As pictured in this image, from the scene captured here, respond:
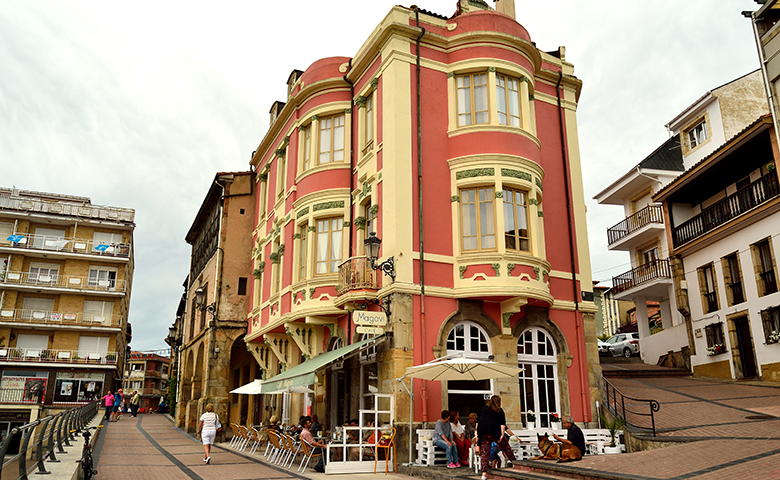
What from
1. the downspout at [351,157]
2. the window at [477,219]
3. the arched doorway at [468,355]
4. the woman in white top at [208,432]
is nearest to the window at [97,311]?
the woman in white top at [208,432]

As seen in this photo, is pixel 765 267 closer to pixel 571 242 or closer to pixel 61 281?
pixel 571 242

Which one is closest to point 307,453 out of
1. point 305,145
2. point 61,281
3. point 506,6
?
point 305,145

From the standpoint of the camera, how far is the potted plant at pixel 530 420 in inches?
625

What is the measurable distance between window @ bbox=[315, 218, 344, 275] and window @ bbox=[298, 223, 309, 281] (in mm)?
510

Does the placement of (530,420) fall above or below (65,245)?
below

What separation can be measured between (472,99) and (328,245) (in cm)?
618

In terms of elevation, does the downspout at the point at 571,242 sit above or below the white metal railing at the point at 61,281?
below

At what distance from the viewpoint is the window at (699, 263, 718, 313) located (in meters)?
25.2

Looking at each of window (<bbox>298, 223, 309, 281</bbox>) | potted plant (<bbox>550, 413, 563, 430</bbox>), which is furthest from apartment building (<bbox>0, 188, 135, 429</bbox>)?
potted plant (<bbox>550, 413, 563, 430</bbox>)

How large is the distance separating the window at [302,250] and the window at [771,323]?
52.4 feet

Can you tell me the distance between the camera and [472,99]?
17938mm

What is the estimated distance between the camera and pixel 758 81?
2862cm

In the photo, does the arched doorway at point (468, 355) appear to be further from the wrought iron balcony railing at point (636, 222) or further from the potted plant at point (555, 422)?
the wrought iron balcony railing at point (636, 222)

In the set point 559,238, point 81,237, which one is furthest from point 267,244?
point 81,237
